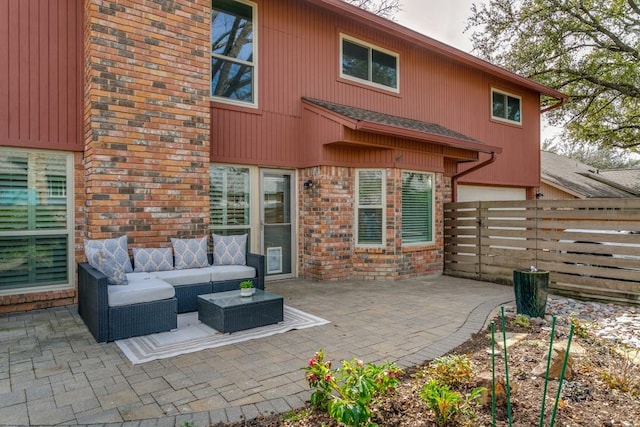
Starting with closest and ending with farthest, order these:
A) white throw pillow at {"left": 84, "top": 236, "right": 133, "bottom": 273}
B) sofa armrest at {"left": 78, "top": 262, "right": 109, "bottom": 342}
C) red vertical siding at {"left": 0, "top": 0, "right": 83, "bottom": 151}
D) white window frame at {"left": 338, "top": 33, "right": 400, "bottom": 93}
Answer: sofa armrest at {"left": 78, "top": 262, "right": 109, "bottom": 342} < white throw pillow at {"left": 84, "top": 236, "right": 133, "bottom": 273} < red vertical siding at {"left": 0, "top": 0, "right": 83, "bottom": 151} < white window frame at {"left": 338, "top": 33, "right": 400, "bottom": 93}

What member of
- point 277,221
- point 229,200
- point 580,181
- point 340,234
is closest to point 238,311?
point 229,200

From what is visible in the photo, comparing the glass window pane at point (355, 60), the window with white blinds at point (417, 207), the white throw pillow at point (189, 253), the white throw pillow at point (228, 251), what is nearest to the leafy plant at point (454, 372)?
the white throw pillow at point (228, 251)

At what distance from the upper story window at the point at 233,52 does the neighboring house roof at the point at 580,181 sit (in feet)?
45.0

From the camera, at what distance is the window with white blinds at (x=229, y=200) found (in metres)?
6.55

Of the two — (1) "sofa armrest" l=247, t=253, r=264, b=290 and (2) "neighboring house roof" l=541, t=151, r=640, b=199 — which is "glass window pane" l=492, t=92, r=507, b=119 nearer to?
(2) "neighboring house roof" l=541, t=151, r=640, b=199

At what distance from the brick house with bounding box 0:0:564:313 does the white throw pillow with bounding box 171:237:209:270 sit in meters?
0.32

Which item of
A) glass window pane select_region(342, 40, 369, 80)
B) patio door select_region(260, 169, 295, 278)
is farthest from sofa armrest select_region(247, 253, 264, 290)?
glass window pane select_region(342, 40, 369, 80)

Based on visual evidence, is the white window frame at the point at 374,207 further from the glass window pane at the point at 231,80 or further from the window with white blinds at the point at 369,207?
the glass window pane at the point at 231,80

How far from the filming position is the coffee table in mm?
4105

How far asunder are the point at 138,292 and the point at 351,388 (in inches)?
108

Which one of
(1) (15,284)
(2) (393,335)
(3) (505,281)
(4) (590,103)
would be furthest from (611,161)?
(1) (15,284)

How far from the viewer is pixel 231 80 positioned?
22.1 feet

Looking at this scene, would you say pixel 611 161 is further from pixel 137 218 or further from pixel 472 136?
pixel 137 218

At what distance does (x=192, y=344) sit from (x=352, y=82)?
6147mm
